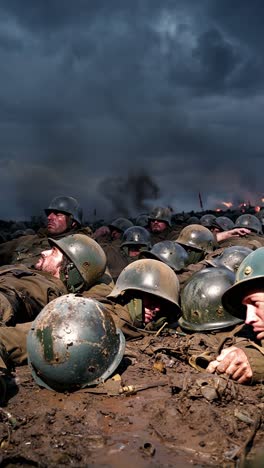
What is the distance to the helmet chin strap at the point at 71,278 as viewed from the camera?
680 centimetres

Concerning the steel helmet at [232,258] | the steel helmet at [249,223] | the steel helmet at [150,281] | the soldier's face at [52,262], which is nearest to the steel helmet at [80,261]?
the soldier's face at [52,262]

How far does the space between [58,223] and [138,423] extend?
6659 millimetres

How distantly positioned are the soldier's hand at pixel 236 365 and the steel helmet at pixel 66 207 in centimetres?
620

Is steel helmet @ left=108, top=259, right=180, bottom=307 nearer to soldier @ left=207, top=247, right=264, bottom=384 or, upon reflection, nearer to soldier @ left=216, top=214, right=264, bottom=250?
soldier @ left=207, top=247, right=264, bottom=384

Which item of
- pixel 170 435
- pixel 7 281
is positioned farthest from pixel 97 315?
pixel 7 281

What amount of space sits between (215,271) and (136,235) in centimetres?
584

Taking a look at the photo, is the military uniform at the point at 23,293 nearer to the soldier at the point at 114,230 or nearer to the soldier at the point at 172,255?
the soldier at the point at 172,255

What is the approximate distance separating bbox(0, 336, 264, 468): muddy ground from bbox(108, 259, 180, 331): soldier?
1.51 metres

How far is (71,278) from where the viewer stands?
22.4 ft

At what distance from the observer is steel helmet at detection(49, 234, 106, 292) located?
22.1 ft

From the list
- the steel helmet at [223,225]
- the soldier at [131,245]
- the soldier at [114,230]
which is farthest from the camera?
the soldier at [114,230]

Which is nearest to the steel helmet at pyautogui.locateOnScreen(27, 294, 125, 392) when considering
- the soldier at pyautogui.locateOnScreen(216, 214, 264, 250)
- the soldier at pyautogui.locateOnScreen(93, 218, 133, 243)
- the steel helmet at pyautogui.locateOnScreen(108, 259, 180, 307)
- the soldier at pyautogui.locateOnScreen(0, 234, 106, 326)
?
the soldier at pyautogui.locateOnScreen(0, 234, 106, 326)

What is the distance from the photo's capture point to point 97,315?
14.1 ft

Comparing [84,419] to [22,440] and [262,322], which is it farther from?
[262,322]
